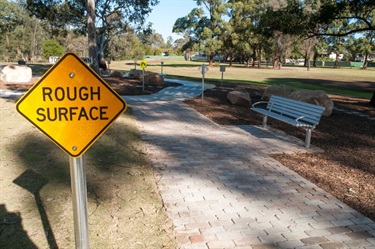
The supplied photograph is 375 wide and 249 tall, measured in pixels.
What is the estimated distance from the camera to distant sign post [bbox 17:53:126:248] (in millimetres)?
1950

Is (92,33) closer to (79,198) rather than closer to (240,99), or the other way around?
(240,99)

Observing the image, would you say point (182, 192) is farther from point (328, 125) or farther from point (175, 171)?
point (328, 125)

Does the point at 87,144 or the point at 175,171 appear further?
the point at 175,171

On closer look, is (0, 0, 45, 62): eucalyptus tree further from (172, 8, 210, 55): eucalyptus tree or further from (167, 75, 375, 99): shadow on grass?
(167, 75, 375, 99): shadow on grass

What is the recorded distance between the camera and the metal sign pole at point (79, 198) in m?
2.10

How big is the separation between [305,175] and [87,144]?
13.4ft

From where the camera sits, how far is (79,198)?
2.15m

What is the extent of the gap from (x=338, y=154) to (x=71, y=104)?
19.2 ft

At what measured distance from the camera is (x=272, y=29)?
45.7 ft

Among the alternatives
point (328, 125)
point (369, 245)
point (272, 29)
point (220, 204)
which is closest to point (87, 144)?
point (220, 204)

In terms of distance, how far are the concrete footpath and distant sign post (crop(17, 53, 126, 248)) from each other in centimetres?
165

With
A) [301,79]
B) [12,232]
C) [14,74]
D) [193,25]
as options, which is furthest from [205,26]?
[12,232]

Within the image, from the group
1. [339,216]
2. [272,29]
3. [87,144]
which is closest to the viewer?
[87,144]

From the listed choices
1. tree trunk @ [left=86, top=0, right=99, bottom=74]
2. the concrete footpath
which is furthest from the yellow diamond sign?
tree trunk @ [left=86, top=0, right=99, bottom=74]
